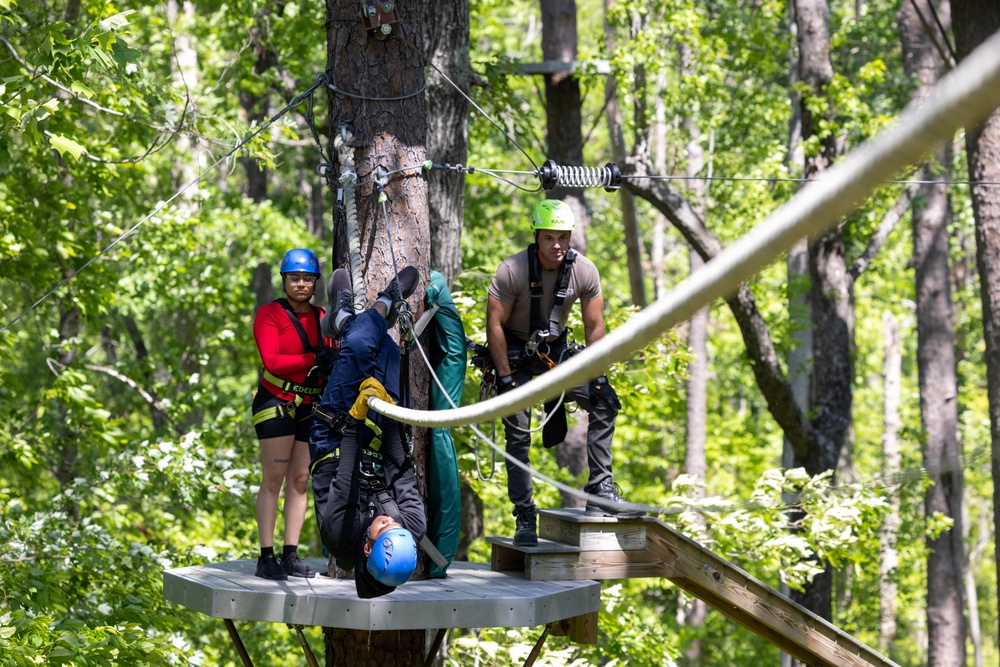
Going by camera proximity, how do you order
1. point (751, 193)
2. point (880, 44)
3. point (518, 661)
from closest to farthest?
point (518, 661), point (751, 193), point (880, 44)

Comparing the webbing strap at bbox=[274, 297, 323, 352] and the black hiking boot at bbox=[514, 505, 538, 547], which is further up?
the webbing strap at bbox=[274, 297, 323, 352]

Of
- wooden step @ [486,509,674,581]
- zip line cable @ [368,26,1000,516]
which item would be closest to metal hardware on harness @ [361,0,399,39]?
wooden step @ [486,509,674,581]

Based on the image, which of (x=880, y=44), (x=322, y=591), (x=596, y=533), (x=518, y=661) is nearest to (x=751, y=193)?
(x=880, y=44)

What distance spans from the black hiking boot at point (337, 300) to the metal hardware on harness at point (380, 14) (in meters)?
1.24

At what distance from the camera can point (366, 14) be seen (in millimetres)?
5270

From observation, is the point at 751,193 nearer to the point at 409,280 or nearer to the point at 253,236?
the point at 253,236

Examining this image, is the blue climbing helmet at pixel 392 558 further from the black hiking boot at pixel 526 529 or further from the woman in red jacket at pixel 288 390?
the black hiking boot at pixel 526 529

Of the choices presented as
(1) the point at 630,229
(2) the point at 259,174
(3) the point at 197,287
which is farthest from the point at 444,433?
(2) the point at 259,174

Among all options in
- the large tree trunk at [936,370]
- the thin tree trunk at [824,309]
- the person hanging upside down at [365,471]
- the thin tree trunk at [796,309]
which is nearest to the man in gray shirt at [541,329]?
the person hanging upside down at [365,471]

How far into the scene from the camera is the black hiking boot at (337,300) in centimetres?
488

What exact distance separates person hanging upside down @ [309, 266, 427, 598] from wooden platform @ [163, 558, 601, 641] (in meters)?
0.12

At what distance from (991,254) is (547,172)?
5061 mm

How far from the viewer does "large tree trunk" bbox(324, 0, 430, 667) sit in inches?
210

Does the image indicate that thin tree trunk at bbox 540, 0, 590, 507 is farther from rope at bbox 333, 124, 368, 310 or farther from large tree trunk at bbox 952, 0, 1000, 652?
rope at bbox 333, 124, 368, 310
